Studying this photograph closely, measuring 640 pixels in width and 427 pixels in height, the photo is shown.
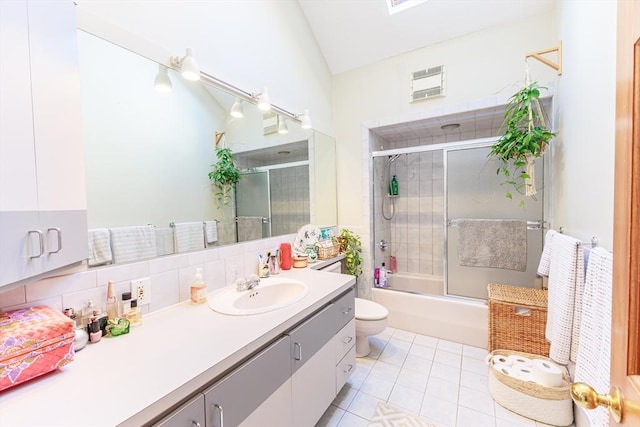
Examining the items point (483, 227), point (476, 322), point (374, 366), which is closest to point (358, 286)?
point (374, 366)

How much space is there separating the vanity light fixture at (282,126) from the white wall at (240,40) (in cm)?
12

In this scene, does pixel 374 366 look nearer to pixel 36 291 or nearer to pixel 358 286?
pixel 358 286

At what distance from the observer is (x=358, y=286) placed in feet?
9.86

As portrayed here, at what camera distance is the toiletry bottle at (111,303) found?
113 centimetres

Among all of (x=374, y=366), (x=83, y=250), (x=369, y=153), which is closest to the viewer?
(x=83, y=250)

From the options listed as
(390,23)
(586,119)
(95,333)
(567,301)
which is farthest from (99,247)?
(390,23)

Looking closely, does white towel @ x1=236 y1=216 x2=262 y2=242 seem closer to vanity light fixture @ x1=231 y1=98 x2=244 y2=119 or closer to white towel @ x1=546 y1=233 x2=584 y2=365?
vanity light fixture @ x1=231 y1=98 x2=244 y2=119

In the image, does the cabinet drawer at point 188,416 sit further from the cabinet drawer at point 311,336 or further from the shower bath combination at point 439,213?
the shower bath combination at point 439,213

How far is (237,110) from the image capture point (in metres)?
1.87

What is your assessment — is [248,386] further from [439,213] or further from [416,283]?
[439,213]

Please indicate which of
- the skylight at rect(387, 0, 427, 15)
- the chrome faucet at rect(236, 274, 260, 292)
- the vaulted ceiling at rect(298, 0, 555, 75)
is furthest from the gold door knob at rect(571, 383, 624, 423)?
the skylight at rect(387, 0, 427, 15)

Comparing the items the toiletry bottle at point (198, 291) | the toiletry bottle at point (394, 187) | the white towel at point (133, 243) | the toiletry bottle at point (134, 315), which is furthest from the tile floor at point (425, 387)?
the toiletry bottle at point (394, 187)

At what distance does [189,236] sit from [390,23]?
8.46ft

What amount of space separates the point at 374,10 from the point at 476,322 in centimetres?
303
